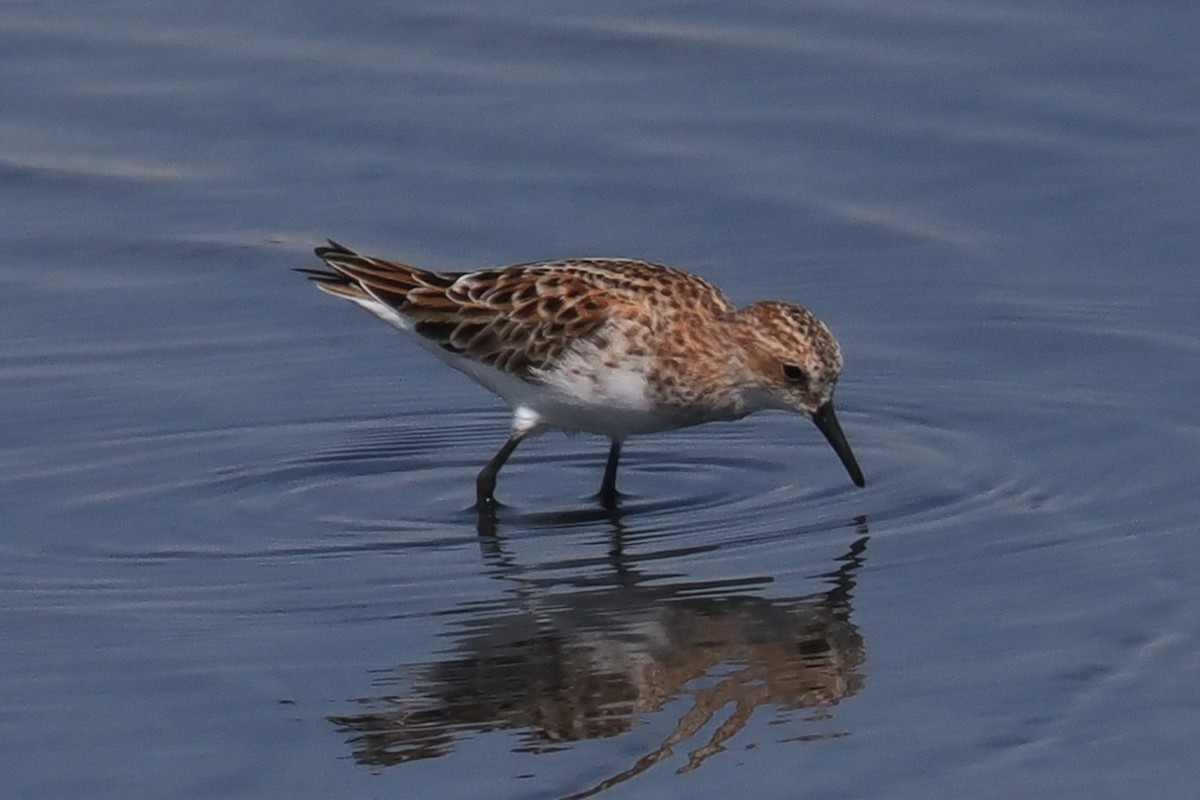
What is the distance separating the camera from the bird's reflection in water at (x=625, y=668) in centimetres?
807

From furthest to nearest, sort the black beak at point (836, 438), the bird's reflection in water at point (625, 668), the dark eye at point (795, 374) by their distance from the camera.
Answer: the dark eye at point (795, 374)
the black beak at point (836, 438)
the bird's reflection in water at point (625, 668)

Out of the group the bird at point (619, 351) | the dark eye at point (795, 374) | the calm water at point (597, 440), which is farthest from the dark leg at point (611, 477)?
the dark eye at point (795, 374)

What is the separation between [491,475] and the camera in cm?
1084

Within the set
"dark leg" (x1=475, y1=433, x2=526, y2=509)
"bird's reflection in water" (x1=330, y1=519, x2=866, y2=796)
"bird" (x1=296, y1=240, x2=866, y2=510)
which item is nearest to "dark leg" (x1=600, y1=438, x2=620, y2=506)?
"bird" (x1=296, y1=240, x2=866, y2=510)

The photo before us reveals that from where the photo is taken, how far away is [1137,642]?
8672 mm

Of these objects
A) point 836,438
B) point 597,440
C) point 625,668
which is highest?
point 836,438

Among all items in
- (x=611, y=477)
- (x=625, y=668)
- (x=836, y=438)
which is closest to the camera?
(x=625, y=668)

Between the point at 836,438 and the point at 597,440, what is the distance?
4.89 ft

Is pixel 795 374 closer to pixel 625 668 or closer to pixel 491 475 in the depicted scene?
pixel 491 475

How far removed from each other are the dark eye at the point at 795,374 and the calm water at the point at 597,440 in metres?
0.42

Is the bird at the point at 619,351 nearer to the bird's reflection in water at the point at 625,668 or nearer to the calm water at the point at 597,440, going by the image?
the calm water at the point at 597,440

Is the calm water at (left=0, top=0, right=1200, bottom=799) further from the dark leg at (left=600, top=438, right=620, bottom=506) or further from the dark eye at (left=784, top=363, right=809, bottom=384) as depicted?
the dark eye at (left=784, top=363, right=809, bottom=384)

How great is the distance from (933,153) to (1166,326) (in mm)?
2305

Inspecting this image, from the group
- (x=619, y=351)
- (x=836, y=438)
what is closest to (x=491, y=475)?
(x=619, y=351)
